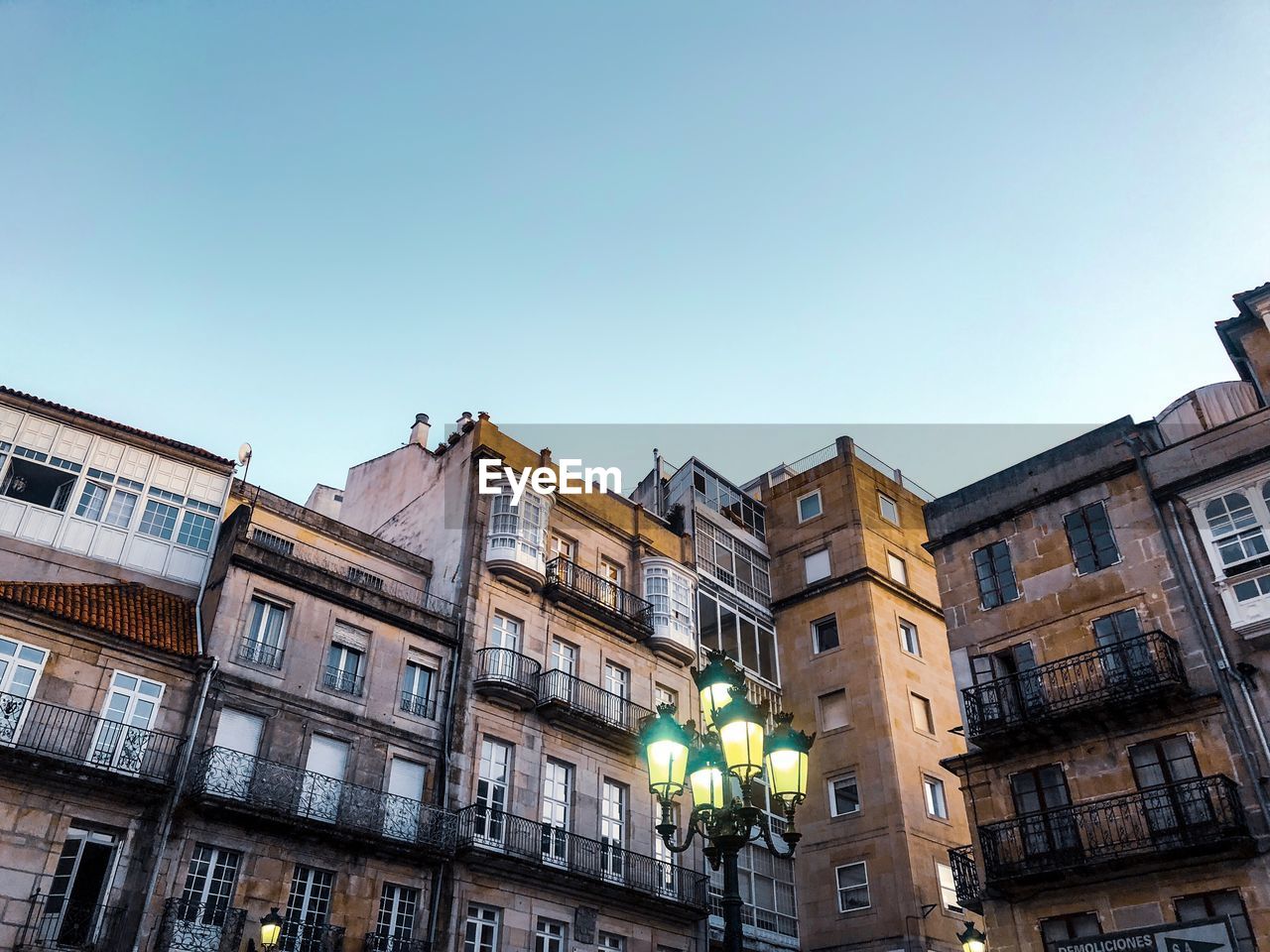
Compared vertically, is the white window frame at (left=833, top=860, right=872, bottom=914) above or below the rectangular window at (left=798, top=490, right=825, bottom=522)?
below

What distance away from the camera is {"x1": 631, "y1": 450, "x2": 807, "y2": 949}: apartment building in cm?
2977

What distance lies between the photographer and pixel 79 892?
18641 millimetres

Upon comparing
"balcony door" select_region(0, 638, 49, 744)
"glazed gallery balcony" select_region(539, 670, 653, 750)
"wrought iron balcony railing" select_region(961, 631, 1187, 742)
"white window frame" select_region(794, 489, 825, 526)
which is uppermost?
"white window frame" select_region(794, 489, 825, 526)

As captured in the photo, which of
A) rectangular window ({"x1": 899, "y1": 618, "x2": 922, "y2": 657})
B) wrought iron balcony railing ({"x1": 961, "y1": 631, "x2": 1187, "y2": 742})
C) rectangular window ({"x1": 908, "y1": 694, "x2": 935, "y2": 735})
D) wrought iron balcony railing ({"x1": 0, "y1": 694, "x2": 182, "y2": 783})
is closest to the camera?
wrought iron balcony railing ({"x1": 0, "y1": 694, "x2": 182, "y2": 783})

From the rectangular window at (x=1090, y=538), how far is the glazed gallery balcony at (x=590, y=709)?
11599mm

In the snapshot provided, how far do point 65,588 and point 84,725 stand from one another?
133 inches

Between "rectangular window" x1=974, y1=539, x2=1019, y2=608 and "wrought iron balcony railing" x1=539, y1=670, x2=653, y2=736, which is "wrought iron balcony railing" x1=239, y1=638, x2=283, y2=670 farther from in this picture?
"rectangular window" x1=974, y1=539, x2=1019, y2=608

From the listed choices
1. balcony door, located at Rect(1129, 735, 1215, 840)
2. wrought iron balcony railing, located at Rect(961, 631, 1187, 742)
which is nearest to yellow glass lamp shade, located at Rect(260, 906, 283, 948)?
wrought iron balcony railing, located at Rect(961, 631, 1187, 742)

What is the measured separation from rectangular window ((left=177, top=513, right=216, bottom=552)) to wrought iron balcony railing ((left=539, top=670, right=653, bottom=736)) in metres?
8.97

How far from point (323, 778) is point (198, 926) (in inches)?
154

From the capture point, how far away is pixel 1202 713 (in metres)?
20.4

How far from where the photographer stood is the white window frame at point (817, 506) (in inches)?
1457

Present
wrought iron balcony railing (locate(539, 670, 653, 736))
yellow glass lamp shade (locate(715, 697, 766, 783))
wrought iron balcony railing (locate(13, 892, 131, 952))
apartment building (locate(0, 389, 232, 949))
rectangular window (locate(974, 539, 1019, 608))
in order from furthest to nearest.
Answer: wrought iron balcony railing (locate(539, 670, 653, 736)), rectangular window (locate(974, 539, 1019, 608)), apartment building (locate(0, 389, 232, 949)), wrought iron balcony railing (locate(13, 892, 131, 952)), yellow glass lamp shade (locate(715, 697, 766, 783))

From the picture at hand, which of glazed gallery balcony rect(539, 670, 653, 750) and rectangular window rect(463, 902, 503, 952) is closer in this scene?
rectangular window rect(463, 902, 503, 952)
